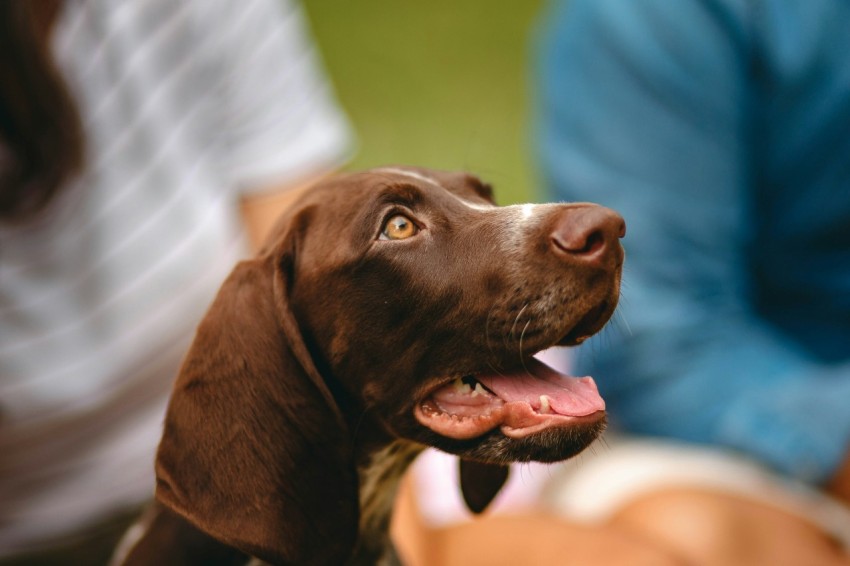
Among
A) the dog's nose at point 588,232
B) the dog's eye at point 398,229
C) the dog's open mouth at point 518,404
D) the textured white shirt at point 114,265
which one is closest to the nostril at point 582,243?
the dog's nose at point 588,232

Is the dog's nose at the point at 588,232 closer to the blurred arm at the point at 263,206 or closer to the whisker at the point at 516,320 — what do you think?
the whisker at the point at 516,320

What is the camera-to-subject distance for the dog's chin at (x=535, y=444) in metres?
1.05

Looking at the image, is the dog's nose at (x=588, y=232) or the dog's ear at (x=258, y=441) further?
the dog's ear at (x=258, y=441)

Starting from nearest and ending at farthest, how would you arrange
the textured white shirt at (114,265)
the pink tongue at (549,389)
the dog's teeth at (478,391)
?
the pink tongue at (549,389)
the dog's teeth at (478,391)
the textured white shirt at (114,265)

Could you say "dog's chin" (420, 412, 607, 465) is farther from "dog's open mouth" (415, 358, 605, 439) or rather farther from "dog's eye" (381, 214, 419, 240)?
"dog's eye" (381, 214, 419, 240)

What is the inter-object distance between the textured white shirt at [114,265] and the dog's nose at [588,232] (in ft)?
4.15

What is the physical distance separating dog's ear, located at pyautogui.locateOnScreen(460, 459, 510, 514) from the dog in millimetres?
142

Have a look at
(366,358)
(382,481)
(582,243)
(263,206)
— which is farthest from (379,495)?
(263,206)

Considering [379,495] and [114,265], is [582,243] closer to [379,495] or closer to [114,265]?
[379,495]

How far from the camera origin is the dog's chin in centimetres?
105

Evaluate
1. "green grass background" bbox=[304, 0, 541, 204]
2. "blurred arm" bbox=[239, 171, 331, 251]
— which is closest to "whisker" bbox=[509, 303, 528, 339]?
"blurred arm" bbox=[239, 171, 331, 251]

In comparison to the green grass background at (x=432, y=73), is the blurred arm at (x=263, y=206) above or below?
above

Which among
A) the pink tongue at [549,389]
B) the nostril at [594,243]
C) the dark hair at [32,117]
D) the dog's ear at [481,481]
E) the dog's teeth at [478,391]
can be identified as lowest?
the dog's ear at [481,481]

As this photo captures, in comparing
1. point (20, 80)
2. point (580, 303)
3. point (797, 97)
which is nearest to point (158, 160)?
point (20, 80)
